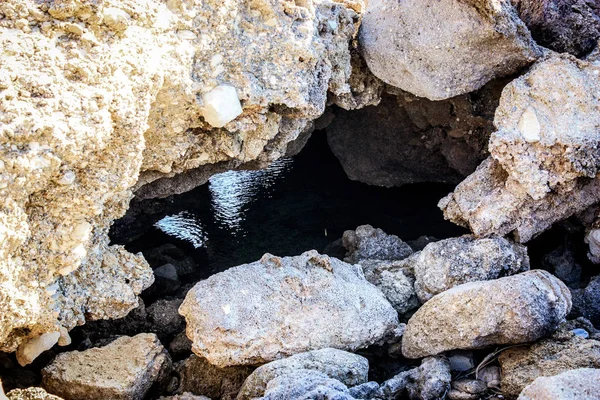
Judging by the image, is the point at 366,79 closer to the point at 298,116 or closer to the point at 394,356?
the point at 298,116

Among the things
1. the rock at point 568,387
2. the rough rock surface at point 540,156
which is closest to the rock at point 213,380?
the rock at point 568,387

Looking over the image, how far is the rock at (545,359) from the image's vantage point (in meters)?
1.91

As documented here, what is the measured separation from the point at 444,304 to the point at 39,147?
1337mm

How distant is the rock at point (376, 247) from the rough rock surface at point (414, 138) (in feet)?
2.06

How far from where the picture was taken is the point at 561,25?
2.58 m

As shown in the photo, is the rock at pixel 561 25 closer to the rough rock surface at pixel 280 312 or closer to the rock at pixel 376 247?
the rock at pixel 376 247

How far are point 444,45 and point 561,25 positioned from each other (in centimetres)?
58

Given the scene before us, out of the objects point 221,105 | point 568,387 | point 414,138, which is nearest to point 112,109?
point 221,105

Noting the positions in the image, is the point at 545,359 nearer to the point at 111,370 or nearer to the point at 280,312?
the point at 280,312

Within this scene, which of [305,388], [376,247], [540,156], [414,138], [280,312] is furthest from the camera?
[414,138]

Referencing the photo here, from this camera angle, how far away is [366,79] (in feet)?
8.84

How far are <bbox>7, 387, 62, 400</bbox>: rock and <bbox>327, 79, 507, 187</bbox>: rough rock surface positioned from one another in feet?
6.12

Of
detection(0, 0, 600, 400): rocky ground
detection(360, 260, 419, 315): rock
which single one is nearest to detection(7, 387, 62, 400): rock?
detection(0, 0, 600, 400): rocky ground

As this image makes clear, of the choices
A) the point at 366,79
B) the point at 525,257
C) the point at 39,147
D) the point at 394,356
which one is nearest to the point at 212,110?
the point at 39,147
